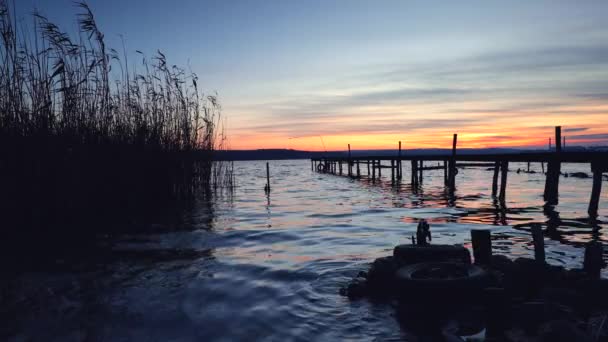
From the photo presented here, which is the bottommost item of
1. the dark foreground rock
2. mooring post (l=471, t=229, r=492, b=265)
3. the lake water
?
the lake water

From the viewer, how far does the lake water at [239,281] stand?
5.15 m

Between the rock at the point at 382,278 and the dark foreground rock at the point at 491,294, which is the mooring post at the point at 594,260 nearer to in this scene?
the dark foreground rock at the point at 491,294

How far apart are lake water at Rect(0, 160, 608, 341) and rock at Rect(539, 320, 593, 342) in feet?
4.83

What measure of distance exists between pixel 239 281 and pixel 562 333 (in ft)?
15.5

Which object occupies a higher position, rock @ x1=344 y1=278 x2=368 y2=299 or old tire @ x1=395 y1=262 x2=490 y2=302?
old tire @ x1=395 y1=262 x2=490 y2=302

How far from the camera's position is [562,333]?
4.05 m

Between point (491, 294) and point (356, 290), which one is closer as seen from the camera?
point (491, 294)

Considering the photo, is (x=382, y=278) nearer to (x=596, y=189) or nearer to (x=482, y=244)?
(x=482, y=244)

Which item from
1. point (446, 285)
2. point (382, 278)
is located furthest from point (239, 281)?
point (446, 285)

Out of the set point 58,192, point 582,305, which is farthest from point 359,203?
point 582,305

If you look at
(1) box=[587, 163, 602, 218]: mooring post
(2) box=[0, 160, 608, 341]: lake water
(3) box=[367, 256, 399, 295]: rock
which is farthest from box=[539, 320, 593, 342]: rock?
(1) box=[587, 163, 602, 218]: mooring post

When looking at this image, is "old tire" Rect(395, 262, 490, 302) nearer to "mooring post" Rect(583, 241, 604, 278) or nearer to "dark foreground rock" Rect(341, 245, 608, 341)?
"dark foreground rock" Rect(341, 245, 608, 341)

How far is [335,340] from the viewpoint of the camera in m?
4.89

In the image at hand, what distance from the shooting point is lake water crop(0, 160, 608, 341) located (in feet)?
16.9
